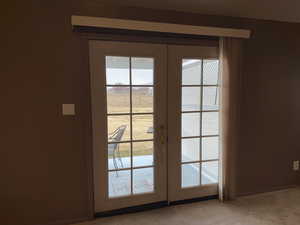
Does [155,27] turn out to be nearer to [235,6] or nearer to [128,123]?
[235,6]

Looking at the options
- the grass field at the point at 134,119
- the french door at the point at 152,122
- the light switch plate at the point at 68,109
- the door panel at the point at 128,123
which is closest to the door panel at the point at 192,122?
the french door at the point at 152,122

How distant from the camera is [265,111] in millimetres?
2766

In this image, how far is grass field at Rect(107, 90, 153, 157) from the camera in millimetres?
2266

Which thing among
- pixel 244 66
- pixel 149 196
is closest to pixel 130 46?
pixel 244 66

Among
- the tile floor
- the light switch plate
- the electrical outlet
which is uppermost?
the light switch plate

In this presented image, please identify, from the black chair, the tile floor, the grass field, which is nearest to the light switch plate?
the grass field

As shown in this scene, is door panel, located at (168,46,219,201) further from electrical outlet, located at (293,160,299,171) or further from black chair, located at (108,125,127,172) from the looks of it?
electrical outlet, located at (293,160,299,171)

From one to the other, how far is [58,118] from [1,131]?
526 millimetres

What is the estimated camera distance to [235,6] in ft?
7.51

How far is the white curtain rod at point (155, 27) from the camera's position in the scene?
1980mm

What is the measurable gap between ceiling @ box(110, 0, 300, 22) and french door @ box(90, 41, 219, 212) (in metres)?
0.42

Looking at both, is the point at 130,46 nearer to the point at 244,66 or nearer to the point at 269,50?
the point at 244,66

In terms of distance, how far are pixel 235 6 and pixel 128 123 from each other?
5.87 feet

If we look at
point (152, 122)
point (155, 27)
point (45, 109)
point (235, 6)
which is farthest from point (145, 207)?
point (235, 6)
